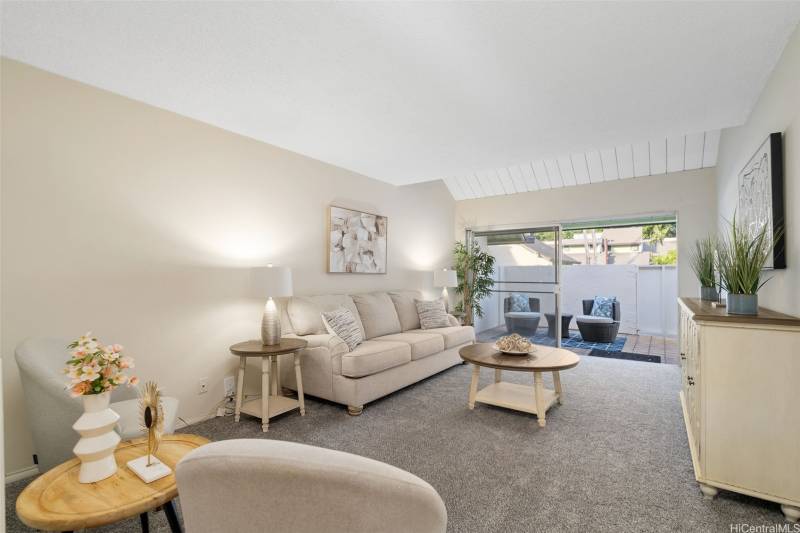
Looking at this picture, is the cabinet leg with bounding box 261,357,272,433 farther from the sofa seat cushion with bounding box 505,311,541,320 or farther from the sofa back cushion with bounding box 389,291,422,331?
the sofa seat cushion with bounding box 505,311,541,320

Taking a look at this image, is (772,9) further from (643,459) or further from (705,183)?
(705,183)

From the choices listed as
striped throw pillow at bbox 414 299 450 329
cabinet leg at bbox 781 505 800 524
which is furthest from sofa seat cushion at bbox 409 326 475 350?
cabinet leg at bbox 781 505 800 524

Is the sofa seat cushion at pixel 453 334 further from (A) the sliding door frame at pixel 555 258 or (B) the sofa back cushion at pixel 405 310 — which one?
(A) the sliding door frame at pixel 555 258

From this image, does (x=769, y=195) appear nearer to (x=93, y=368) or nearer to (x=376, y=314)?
(x=376, y=314)

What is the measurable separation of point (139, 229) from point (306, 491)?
9.23 ft

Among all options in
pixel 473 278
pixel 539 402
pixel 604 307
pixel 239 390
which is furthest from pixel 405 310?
pixel 604 307

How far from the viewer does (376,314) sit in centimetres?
445

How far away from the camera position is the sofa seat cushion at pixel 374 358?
3270 millimetres

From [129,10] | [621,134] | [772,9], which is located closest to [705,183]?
[621,134]

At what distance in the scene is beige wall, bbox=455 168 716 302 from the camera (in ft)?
16.5

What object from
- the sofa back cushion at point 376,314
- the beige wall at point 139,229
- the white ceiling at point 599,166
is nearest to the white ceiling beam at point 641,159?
the white ceiling at point 599,166

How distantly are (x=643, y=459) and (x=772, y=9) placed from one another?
2.62 m

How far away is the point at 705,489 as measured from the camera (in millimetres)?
2037

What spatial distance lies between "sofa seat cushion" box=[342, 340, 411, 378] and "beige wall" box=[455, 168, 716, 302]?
359 cm
